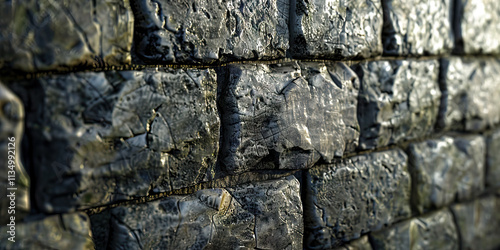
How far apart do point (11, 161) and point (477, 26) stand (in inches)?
89.8

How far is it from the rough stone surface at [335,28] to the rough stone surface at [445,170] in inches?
24.9

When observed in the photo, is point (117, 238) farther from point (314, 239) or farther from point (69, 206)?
point (314, 239)

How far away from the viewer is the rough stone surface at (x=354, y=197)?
141cm

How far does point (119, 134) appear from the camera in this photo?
0.96 m

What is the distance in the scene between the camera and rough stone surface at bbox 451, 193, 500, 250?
2.03 metres

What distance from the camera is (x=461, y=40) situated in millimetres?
1909

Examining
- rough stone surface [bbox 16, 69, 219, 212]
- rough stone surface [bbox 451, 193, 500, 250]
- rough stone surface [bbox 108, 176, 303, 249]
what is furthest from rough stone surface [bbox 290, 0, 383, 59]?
rough stone surface [bbox 451, 193, 500, 250]

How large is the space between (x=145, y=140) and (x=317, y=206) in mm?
748

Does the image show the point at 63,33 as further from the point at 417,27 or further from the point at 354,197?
the point at 417,27

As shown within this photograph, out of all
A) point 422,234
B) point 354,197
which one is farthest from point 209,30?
point 422,234

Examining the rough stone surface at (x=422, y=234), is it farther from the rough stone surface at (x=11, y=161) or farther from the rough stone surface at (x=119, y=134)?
the rough stone surface at (x=11, y=161)

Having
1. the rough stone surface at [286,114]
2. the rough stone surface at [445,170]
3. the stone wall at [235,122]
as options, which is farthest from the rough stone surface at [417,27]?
the rough stone surface at [445,170]

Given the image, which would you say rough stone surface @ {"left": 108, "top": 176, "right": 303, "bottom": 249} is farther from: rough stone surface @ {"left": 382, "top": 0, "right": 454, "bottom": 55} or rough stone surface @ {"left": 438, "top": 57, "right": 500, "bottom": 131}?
rough stone surface @ {"left": 438, "top": 57, "right": 500, "bottom": 131}

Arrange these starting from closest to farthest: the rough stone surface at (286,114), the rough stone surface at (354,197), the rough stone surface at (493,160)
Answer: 1. the rough stone surface at (286,114)
2. the rough stone surface at (354,197)
3. the rough stone surface at (493,160)
